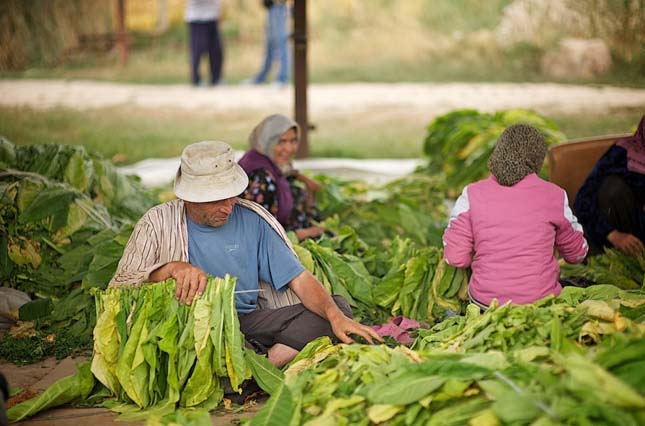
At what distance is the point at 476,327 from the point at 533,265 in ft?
2.48

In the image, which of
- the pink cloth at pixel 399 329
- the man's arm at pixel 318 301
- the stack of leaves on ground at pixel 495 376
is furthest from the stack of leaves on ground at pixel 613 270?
the man's arm at pixel 318 301

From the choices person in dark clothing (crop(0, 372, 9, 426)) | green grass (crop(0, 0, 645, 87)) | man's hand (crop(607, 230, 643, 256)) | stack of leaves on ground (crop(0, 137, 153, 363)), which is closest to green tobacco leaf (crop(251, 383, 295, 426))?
person in dark clothing (crop(0, 372, 9, 426))

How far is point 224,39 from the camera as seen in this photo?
1622cm

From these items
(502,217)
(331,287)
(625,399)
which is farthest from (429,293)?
(625,399)

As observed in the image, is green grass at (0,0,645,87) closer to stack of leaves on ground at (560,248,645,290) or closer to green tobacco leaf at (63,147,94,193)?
green tobacco leaf at (63,147,94,193)

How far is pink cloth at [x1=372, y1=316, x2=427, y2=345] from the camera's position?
4012 mm

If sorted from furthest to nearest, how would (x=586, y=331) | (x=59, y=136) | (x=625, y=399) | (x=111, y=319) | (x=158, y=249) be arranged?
(x=59, y=136)
(x=158, y=249)
(x=111, y=319)
(x=586, y=331)
(x=625, y=399)

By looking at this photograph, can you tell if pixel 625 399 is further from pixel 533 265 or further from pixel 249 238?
pixel 249 238

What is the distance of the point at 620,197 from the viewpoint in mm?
4918

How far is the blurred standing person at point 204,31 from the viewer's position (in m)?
13.0

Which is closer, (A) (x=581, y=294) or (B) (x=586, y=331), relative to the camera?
(B) (x=586, y=331)

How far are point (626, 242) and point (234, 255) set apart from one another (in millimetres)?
2282

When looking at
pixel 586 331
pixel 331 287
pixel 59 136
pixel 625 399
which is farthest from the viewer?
pixel 59 136

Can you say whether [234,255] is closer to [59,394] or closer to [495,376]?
[59,394]
